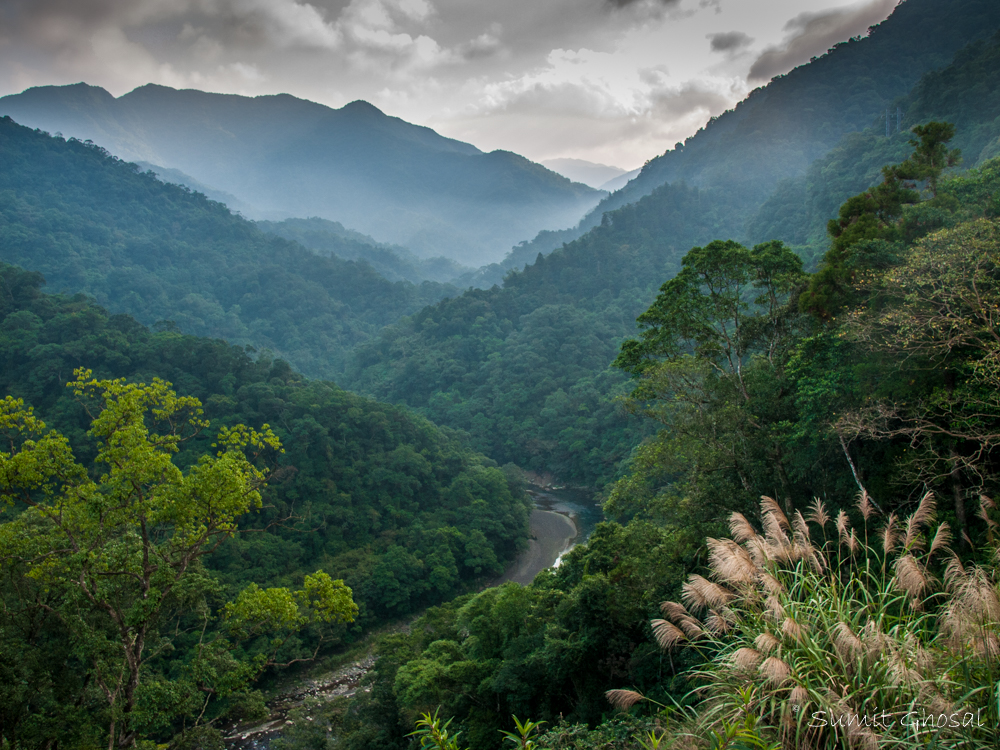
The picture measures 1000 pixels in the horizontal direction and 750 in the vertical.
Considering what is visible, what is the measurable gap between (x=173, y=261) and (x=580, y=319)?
55.0m

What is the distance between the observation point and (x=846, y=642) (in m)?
3.78

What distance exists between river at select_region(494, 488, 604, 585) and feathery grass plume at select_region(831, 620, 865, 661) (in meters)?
23.3

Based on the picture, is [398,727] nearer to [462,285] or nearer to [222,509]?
[222,509]

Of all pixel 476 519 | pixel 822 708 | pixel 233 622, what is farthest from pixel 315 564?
pixel 822 708

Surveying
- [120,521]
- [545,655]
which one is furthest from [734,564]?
[545,655]

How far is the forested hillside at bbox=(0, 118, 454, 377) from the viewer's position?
62.5m

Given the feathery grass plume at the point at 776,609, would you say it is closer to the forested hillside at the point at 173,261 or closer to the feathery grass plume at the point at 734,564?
the feathery grass plume at the point at 734,564

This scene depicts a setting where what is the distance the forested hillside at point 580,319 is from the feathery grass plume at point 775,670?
121 feet

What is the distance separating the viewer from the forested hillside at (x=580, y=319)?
144 ft

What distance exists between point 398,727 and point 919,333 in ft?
48.3

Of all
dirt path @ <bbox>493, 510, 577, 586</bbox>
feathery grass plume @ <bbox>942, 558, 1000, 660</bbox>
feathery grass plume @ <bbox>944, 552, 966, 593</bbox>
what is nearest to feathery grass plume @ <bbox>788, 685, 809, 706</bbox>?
feathery grass plume @ <bbox>942, 558, 1000, 660</bbox>

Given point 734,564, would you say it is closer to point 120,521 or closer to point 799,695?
point 799,695

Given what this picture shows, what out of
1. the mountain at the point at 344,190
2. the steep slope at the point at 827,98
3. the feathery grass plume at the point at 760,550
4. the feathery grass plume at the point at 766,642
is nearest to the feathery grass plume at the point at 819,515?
the feathery grass plume at the point at 760,550

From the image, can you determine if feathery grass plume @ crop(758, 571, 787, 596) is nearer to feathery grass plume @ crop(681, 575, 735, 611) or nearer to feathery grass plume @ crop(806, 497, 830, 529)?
feathery grass plume @ crop(681, 575, 735, 611)
